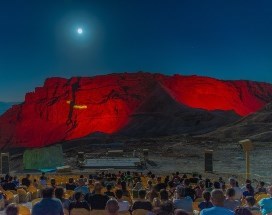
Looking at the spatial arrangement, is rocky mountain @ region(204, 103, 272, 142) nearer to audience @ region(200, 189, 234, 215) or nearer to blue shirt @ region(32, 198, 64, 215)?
audience @ region(200, 189, 234, 215)

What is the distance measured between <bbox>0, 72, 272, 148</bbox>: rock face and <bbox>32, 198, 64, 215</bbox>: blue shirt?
8836cm

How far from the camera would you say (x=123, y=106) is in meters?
128

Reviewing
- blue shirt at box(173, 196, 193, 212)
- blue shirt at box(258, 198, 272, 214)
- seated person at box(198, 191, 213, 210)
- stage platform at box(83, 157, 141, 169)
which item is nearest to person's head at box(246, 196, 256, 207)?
blue shirt at box(258, 198, 272, 214)

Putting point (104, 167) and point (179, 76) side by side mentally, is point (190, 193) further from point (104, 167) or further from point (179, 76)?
point (179, 76)

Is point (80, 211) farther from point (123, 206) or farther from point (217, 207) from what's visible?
point (217, 207)

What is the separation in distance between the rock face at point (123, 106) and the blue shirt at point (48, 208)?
88.4m

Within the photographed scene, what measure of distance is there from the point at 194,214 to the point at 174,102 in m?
106

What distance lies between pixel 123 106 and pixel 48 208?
121 m

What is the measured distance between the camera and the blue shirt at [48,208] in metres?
7.06

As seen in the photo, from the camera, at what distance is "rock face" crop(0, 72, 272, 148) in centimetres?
10625

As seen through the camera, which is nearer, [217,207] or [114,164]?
[217,207]

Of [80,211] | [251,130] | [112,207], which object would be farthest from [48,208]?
[251,130]

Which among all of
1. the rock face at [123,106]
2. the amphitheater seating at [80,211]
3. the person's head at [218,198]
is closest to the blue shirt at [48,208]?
the amphitheater seating at [80,211]

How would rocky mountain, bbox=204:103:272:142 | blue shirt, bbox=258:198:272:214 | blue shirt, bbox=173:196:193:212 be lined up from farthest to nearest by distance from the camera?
rocky mountain, bbox=204:103:272:142 → blue shirt, bbox=173:196:193:212 → blue shirt, bbox=258:198:272:214
